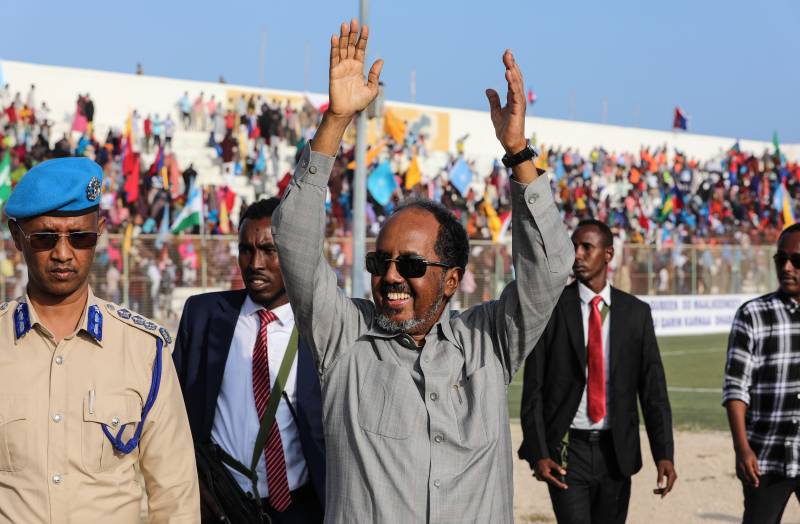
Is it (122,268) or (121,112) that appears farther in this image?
(121,112)

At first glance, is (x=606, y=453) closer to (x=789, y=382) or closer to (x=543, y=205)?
(x=789, y=382)

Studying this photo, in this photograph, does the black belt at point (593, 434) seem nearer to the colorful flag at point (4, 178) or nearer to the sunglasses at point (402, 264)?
the sunglasses at point (402, 264)

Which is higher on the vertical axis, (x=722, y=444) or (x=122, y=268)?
(x=122, y=268)

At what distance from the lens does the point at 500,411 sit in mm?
2982

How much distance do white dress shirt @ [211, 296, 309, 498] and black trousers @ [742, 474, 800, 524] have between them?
7.29 feet

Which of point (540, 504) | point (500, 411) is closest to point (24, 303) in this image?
point (500, 411)

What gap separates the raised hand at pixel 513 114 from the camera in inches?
115

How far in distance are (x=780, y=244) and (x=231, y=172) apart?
27.8 m

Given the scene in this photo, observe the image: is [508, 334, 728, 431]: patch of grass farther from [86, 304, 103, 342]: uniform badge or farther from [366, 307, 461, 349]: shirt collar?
[86, 304, 103, 342]: uniform badge

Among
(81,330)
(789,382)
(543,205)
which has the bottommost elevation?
(789,382)

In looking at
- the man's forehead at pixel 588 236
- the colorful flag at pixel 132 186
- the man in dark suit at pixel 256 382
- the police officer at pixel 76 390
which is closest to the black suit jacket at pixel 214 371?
Result: the man in dark suit at pixel 256 382

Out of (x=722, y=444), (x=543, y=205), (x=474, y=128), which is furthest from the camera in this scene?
(x=474, y=128)

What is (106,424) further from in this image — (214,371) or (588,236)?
(588,236)

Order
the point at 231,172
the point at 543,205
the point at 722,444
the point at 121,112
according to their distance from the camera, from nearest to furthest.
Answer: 1. the point at 543,205
2. the point at 722,444
3. the point at 231,172
4. the point at 121,112
